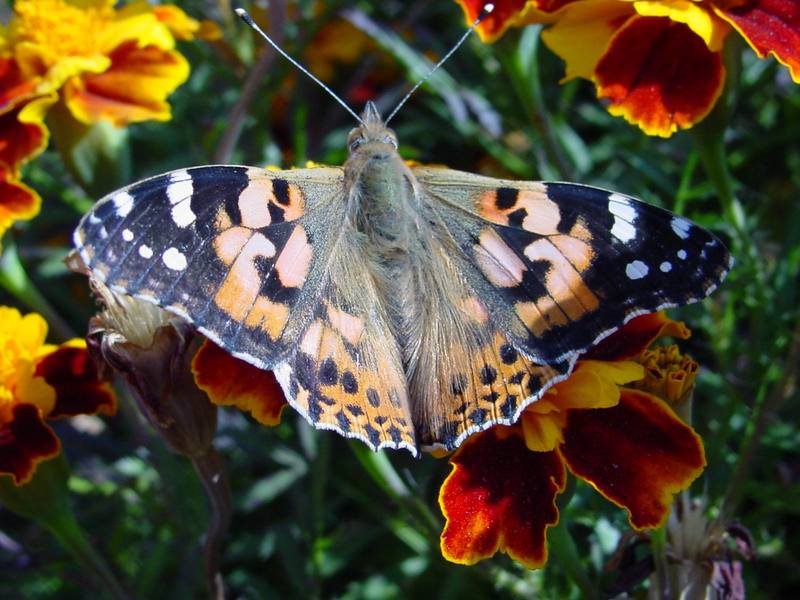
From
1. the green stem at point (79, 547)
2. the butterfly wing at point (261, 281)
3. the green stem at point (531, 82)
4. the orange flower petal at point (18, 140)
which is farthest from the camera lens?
the green stem at point (531, 82)

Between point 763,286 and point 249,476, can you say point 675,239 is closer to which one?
point 763,286

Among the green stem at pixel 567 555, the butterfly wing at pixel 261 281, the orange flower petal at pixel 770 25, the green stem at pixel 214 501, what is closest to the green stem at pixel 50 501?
the green stem at pixel 214 501

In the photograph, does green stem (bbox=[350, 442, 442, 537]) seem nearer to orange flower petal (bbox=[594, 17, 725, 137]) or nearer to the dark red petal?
the dark red petal

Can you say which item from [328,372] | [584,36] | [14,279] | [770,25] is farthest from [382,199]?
[14,279]

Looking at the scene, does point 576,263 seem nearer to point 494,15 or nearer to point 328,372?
point 328,372

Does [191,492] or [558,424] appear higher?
[558,424]

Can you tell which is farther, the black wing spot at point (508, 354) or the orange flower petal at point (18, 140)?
the orange flower petal at point (18, 140)

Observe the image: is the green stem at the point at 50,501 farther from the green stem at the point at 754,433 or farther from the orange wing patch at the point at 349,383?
the green stem at the point at 754,433

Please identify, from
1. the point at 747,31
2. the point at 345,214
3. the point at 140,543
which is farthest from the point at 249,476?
the point at 747,31

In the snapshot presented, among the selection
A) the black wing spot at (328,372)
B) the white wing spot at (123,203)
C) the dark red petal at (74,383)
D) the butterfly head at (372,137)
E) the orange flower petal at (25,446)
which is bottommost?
the dark red petal at (74,383)
